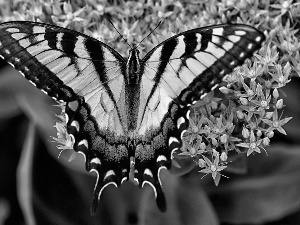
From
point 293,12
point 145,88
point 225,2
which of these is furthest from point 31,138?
point 293,12

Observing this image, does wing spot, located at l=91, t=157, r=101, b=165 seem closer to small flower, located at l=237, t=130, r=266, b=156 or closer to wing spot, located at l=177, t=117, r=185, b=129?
wing spot, located at l=177, t=117, r=185, b=129

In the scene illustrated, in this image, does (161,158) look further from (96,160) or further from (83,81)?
(83,81)

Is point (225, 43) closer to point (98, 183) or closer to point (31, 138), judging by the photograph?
point (98, 183)

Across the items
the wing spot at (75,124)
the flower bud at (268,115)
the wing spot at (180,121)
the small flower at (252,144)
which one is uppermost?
the wing spot at (75,124)

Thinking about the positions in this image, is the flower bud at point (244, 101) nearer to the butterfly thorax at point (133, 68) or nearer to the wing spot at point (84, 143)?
the butterfly thorax at point (133, 68)

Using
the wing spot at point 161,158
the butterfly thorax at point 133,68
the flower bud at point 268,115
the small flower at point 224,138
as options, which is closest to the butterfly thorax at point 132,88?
the butterfly thorax at point 133,68

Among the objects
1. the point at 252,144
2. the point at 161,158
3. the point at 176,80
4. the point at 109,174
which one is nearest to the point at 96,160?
the point at 109,174

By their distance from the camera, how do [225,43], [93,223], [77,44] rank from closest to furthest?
[225,43] → [77,44] → [93,223]

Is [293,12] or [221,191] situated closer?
[293,12]
